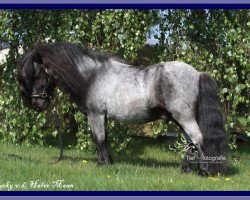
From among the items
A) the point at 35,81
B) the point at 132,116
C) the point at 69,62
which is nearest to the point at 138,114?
the point at 132,116

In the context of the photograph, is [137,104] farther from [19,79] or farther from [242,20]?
[242,20]

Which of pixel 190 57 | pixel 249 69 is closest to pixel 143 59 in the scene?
pixel 190 57

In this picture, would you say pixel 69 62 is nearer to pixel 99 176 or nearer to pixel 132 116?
pixel 132 116

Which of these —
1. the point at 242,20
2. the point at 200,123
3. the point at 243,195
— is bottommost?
the point at 243,195

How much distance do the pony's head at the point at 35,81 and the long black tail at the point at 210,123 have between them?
173 centimetres

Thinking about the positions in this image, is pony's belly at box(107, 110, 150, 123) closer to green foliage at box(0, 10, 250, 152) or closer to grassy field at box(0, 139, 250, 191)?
grassy field at box(0, 139, 250, 191)

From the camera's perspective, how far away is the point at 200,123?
5406 mm

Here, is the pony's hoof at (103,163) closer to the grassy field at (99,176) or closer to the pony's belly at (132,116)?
the grassy field at (99,176)

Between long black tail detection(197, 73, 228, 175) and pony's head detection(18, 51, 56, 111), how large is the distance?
1732 mm

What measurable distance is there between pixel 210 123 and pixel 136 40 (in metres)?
1.70

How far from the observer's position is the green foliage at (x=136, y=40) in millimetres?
6500

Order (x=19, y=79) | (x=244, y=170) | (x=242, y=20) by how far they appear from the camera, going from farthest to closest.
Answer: (x=242, y=20), (x=244, y=170), (x=19, y=79)

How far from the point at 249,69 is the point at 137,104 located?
6.25ft

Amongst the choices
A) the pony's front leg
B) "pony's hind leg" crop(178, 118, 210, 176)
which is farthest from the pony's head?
"pony's hind leg" crop(178, 118, 210, 176)
